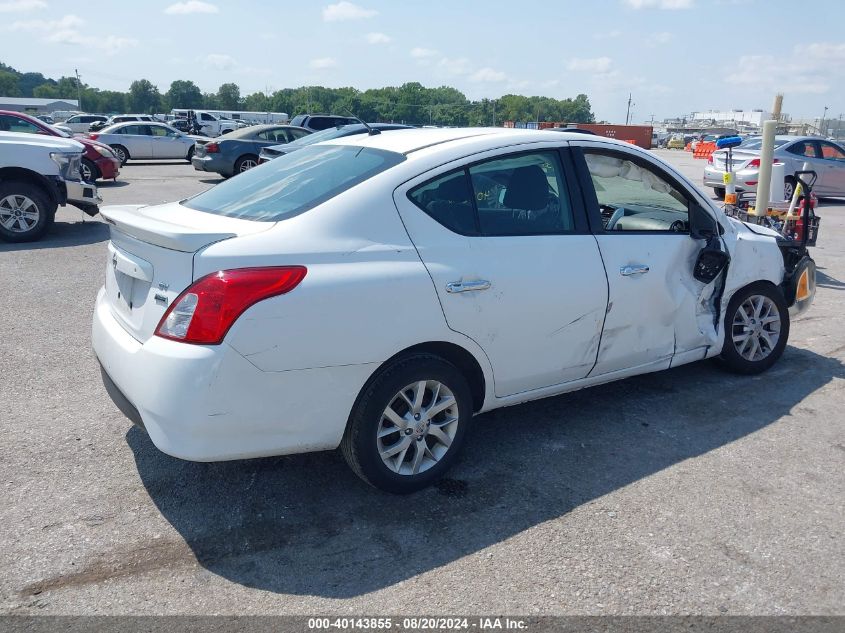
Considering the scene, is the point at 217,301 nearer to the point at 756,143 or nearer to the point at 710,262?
the point at 710,262

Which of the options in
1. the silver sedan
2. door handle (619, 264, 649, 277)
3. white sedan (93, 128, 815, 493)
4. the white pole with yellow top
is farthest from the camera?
the silver sedan

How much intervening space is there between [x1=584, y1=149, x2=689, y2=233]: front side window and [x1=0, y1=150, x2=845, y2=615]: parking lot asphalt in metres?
1.17

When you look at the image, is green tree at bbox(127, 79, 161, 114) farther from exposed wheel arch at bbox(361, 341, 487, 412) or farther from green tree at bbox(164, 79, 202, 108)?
exposed wheel arch at bbox(361, 341, 487, 412)

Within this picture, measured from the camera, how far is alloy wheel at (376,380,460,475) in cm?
349

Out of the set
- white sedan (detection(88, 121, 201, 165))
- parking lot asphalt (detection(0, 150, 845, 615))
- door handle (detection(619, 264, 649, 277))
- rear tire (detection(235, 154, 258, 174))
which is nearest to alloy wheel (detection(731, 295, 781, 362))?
parking lot asphalt (detection(0, 150, 845, 615))

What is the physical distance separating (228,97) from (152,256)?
15151 centimetres

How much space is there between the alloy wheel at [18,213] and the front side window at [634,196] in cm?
838

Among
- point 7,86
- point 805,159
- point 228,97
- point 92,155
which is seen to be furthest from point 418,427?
point 7,86

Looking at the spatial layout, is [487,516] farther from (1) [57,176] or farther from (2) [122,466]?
(1) [57,176]

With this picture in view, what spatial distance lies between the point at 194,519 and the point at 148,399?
26.1 inches

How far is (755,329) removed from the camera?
528 centimetres

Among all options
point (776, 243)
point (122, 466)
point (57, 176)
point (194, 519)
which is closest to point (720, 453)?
point (776, 243)

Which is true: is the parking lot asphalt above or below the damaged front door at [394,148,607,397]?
below

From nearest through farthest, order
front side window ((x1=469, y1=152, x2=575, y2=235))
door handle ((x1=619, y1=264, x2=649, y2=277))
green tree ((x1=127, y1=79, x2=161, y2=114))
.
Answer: front side window ((x1=469, y1=152, x2=575, y2=235)) → door handle ((x1=619, y1=264, x2=649, y2=277)) → green tree ((x1=127, y1=79, x2=161, y2=114))
